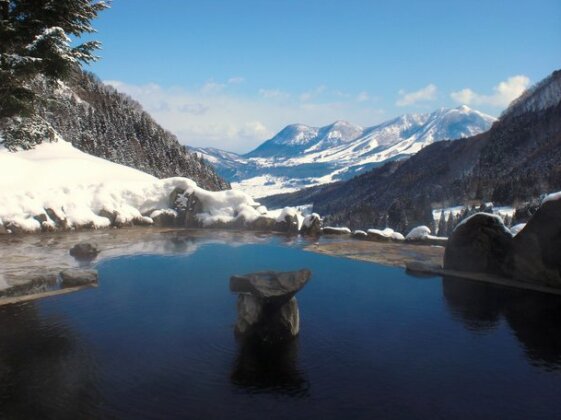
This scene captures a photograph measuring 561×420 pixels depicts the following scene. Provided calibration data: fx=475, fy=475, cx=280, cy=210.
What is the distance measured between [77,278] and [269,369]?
1448 centimetres

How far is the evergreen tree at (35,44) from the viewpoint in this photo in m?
20.2

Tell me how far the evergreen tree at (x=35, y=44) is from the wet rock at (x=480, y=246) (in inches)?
993

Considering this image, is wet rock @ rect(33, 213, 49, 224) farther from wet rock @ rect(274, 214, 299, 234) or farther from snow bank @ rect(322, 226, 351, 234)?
snow bank @ rect(322, 226, 351, 234)

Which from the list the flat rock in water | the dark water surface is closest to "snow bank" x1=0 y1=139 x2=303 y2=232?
the dark water surface

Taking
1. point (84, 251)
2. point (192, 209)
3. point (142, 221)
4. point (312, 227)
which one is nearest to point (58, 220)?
point (142, 221)

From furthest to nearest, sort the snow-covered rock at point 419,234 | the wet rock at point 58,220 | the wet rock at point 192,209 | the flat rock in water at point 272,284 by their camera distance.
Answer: the wet rock at point 192,209, the wet rock at point 58,220, the snow-covered rock at point 419,234, the flat rock in water at point 272,284

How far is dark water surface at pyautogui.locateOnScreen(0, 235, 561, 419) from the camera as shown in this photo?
549 inches

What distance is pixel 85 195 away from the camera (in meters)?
51.1

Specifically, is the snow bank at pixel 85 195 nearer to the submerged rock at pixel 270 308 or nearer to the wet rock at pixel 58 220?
the wet rock at pixel 58 220

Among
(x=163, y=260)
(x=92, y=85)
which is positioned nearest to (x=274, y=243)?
(x=163, y=260)

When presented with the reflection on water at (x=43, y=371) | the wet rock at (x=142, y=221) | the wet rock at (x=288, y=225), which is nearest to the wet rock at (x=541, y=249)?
the reflection on water at (x=43, y=371)

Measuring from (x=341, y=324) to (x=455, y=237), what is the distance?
1506 centimetres

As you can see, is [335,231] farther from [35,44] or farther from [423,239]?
[35,44]

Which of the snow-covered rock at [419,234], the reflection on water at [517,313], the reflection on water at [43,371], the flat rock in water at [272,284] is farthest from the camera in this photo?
the snow-covered rock at [419,234]
